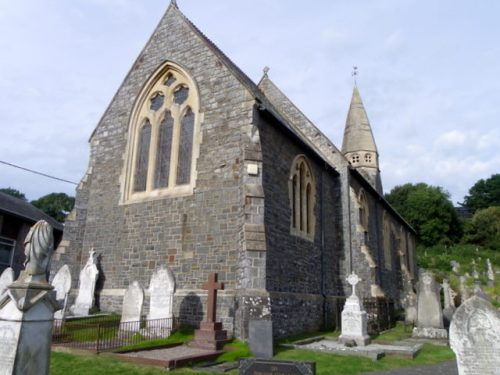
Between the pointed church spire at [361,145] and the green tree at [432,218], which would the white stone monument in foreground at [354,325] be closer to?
the pointed church spire at [361,145]

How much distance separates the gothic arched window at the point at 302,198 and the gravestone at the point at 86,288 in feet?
23.1

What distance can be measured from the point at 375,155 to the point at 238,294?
24.1m

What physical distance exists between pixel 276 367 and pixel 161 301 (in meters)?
6.44

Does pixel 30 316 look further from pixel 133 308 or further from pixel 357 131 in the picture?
pixel 357 131

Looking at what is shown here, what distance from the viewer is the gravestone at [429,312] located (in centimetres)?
1394

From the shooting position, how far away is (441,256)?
50.0m

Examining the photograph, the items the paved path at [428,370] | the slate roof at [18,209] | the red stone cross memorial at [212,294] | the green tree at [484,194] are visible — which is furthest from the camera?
the green tree at [484,194]

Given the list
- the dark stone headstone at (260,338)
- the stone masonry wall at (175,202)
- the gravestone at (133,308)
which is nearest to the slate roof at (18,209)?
the stone masonry wall at (175,202)

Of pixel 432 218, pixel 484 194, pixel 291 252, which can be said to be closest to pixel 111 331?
pixel 291 252

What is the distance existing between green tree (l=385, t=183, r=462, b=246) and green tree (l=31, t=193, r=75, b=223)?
48371 mm

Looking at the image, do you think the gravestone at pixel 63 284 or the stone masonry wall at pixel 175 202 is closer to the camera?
the stone masonry wall at pixel 175 202

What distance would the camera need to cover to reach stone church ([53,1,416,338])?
39.6 ft

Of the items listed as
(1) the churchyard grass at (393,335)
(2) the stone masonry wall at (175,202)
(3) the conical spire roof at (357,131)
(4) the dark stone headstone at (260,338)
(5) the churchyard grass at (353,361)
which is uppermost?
(3) the conical spire roof at (357,131)

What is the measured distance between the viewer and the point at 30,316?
5512 millimetres
